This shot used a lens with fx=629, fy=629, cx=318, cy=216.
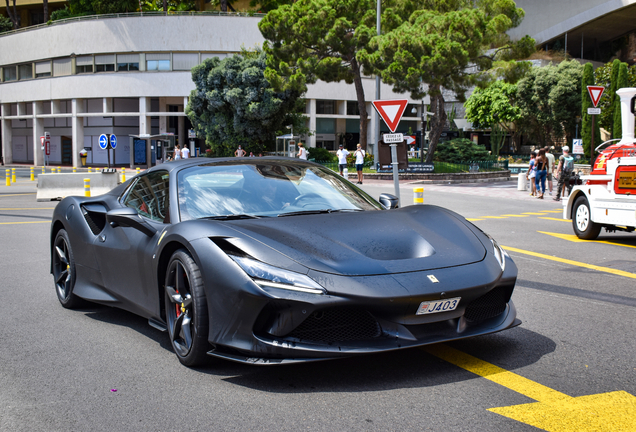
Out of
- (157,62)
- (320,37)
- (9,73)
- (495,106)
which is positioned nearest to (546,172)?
(320,37)

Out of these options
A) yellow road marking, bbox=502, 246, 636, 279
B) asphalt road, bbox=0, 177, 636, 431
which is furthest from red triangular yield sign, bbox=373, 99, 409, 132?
asphalt road, bbox=0, 177, 636, 431

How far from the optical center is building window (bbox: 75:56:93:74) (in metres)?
52.7

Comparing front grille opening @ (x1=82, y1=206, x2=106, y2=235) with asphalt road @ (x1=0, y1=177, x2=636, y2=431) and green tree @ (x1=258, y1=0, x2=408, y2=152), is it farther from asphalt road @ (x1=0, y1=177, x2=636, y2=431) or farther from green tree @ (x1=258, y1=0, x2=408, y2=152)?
green tree @ (x1=258, y1=0, x2=408, y2=152)

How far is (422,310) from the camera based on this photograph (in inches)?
134

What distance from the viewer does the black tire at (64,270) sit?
212 inches

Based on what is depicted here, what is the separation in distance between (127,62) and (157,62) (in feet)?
8.60

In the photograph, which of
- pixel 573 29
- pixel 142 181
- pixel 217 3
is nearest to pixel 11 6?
pixel 217 3

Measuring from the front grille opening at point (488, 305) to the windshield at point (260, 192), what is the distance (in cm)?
127

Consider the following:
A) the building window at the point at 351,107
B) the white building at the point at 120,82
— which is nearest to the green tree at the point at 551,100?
the white building at the point at 120,82

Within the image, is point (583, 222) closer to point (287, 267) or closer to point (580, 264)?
point (580, 264)

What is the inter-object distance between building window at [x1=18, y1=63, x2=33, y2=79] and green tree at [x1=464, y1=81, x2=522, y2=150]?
40279 mm

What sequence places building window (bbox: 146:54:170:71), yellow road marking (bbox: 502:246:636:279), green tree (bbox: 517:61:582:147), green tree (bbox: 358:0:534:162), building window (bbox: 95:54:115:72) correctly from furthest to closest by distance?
building window (bbox: 95:54:115:72) → green tree (bbox: 517:61:582:147) → building window (bbox: 146:54:170:71) → green tree (bbox: 358:0:534:162) → yellow road marking (bbox: 502:246:636:279)

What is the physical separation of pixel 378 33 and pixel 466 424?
30400mm

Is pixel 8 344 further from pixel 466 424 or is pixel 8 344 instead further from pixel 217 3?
pixel 217 3
